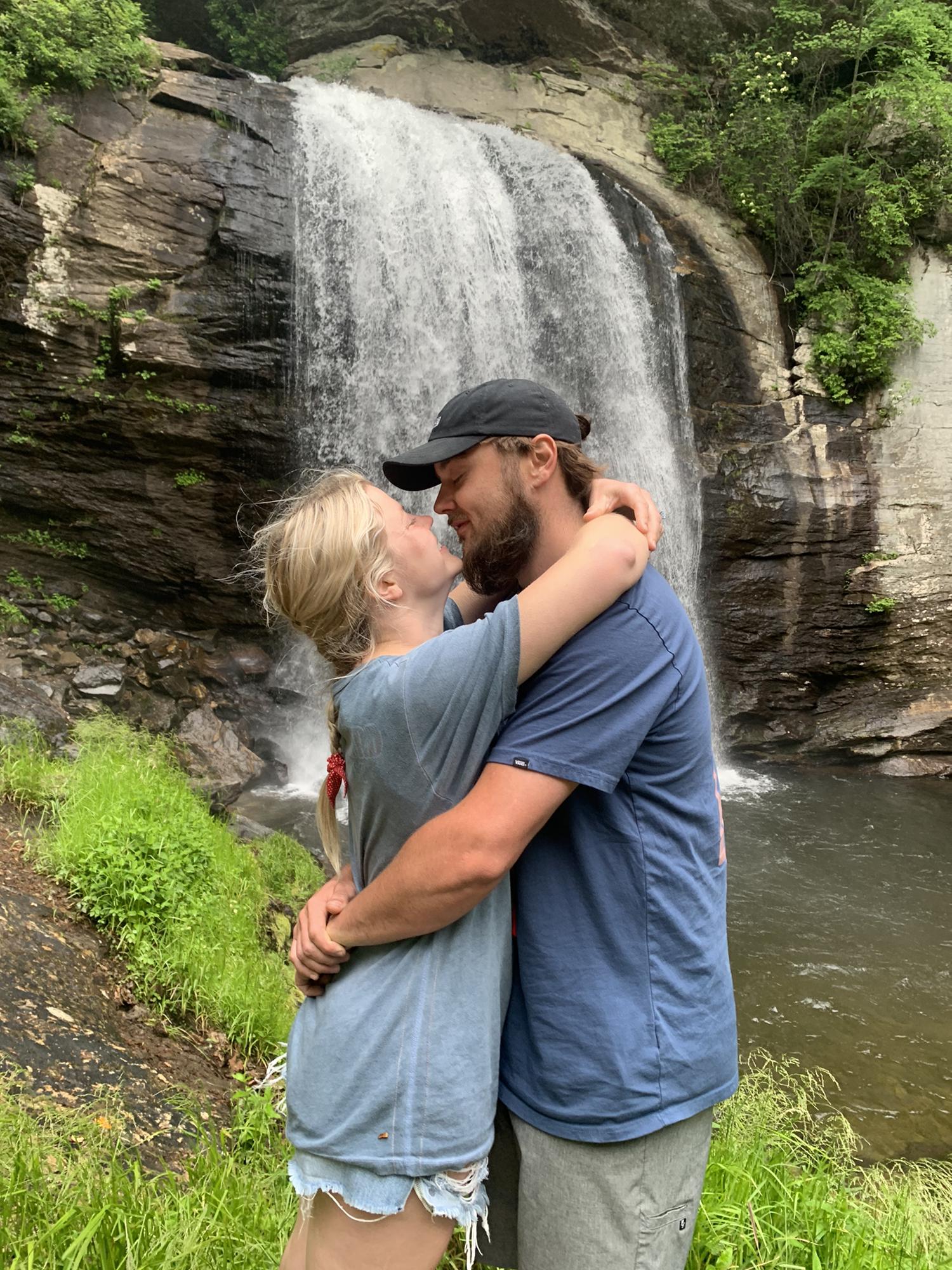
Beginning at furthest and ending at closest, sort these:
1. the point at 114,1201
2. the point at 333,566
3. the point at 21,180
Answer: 1. the point at 21,180
2. the point at 114,1201
3. the point at 333,566

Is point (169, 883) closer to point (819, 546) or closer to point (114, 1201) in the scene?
point (114, 1201)

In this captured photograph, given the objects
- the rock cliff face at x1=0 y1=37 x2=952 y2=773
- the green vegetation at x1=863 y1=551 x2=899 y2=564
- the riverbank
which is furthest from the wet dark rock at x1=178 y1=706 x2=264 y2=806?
the green vegetation at x1=863 y1=551 x2=899 y2=564

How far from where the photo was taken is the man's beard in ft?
5.54

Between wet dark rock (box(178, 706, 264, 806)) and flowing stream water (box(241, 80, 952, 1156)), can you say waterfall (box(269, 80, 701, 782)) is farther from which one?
wet dark rock (box(178, 706, 264, 806))

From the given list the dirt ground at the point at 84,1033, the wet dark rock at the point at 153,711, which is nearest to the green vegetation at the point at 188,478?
the wet dark rock at the point at 153,711

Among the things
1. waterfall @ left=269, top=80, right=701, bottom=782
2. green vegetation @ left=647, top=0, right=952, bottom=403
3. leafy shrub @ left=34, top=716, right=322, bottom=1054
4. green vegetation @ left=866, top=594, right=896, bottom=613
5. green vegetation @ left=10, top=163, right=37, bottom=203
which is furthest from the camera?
green vegetation @ left=647, top=0, right=952, bottom=403

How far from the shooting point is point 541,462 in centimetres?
167

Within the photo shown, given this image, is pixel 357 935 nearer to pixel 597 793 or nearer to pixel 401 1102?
pixel 401 1102

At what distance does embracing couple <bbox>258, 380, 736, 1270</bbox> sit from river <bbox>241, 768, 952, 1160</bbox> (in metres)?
3.96

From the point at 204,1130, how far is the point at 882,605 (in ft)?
35.5

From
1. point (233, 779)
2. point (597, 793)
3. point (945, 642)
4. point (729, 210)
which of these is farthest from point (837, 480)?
point (597, 793)

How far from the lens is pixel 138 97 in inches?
383

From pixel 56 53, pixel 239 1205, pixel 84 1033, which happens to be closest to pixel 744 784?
pixel 84 1033

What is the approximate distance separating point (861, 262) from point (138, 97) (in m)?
9.58
